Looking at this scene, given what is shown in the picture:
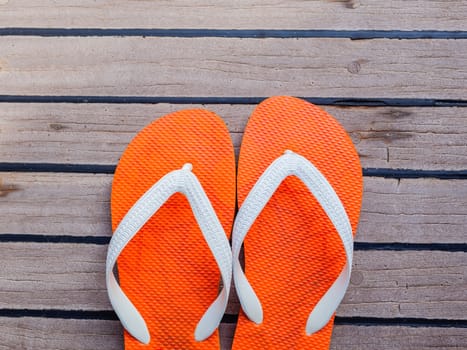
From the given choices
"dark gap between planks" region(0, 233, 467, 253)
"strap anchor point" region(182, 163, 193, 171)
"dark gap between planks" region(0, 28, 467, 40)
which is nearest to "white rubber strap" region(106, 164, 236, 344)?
"strap anchor point" region(182, 163, 193, 171)

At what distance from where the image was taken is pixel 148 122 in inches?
30.1

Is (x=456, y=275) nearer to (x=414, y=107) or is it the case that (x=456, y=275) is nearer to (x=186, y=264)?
(x=414, y=107)

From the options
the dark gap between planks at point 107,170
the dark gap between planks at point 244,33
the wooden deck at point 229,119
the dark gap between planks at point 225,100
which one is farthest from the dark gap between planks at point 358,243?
the dark gap between planks at point 244,33

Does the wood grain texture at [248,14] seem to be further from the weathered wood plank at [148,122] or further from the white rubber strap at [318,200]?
the white rubber strap at [318,200]

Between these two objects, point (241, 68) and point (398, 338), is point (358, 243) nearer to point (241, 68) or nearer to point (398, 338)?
point (398, 338)

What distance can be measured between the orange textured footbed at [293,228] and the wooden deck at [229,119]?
0.12 ft

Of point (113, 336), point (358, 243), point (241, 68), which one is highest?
point (241, 68)

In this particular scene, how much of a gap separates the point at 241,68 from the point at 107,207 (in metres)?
0.31

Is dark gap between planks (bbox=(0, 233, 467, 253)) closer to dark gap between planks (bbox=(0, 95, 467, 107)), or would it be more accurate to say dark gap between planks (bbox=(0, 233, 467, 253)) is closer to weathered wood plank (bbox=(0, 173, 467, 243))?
weathered wood plank (bbox=(0, 173, 467, 243))

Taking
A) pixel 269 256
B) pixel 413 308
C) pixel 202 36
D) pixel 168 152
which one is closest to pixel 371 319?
pixel 413 308

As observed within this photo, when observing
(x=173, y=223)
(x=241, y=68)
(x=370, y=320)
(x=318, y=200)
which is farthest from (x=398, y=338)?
(x=241, y=68)

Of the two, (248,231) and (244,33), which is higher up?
(244,33)

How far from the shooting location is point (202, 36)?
78cm

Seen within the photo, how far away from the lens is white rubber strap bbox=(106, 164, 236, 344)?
65 centimetres
